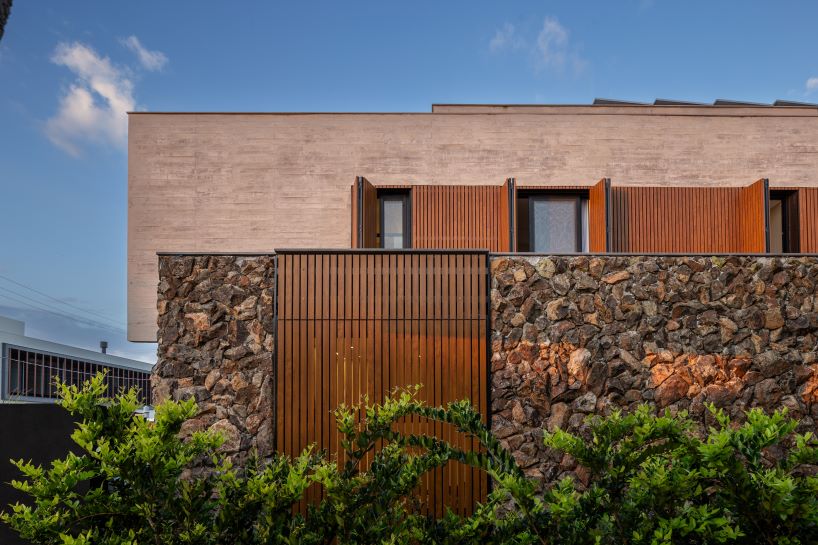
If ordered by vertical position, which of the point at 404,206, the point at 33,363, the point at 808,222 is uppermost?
the point at 404,206

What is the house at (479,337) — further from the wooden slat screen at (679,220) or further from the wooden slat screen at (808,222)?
the wooden slat screen at (808,222)

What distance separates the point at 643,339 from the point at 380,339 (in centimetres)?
356

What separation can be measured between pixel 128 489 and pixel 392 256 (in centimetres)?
518

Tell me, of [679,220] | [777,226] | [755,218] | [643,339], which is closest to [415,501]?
[643,339]

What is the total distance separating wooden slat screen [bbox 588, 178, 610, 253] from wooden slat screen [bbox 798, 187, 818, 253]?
12.1 feet

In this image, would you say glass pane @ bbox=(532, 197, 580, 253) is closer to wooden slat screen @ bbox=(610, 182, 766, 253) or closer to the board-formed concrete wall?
wooden slat screen @ bbox=(610, 182, 766, 253)

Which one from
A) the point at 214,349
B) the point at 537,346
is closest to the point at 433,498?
the point at 537,346

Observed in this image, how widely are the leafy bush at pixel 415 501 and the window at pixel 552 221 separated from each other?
26.3 feet

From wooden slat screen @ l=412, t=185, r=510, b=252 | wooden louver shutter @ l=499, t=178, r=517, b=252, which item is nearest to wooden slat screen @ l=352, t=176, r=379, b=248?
wooden slat screen @ l=412, t=185, r=510, b=252

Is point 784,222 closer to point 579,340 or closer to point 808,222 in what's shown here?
point 808,222

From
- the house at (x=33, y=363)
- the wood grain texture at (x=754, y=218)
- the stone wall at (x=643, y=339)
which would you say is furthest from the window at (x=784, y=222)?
the house at (x=33, y=363)

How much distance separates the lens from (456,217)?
1098 cm

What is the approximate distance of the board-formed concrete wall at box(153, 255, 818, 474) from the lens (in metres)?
8.08

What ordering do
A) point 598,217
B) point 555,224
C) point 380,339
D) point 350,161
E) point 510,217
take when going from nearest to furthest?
point 380,339
point 510,217
point 598,217
point 555,224
point 350,161
